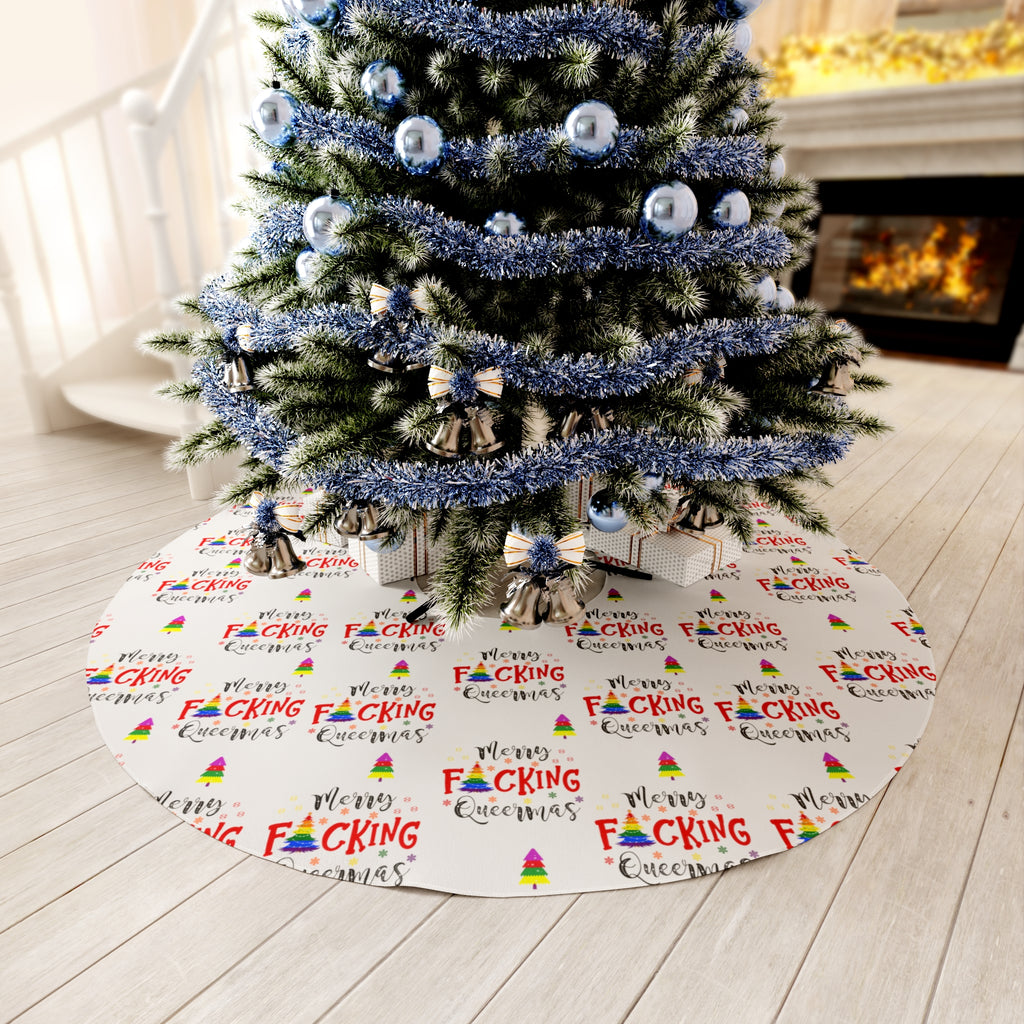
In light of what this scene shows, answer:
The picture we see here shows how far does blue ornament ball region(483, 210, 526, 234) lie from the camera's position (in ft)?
3.36

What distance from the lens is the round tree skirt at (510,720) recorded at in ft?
2.97

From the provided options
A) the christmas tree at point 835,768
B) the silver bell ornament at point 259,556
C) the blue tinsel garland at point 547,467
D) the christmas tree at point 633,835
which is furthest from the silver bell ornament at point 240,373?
the christmas tree at point 835,768

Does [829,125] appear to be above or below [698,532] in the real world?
above

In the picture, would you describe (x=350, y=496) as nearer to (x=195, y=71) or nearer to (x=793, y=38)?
(x=195, y=71)

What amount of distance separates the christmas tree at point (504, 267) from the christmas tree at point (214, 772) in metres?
0.37

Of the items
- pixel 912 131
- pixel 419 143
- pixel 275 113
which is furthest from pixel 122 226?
pixel 912 131

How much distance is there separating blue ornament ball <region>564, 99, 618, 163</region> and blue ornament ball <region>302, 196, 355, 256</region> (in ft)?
1.07

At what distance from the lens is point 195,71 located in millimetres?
2025

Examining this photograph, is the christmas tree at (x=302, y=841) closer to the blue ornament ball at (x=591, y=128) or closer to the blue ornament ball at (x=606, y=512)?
the blue ornament ball at (x=606, y=512)

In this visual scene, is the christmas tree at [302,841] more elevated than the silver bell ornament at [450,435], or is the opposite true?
the silver bell ornament at [450,435]

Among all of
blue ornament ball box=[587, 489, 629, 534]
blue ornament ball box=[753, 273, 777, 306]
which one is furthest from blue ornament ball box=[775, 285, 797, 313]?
blue ornament ball box=[587, 489, 629, 534]

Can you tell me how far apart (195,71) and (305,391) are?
1491 mm

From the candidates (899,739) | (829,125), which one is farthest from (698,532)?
(829,125)

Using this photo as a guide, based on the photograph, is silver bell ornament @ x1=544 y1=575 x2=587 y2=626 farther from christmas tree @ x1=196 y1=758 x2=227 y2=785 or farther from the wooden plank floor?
christmas tree @ x1=196 y1=758 x2=227 y2=785
